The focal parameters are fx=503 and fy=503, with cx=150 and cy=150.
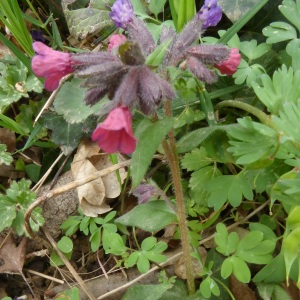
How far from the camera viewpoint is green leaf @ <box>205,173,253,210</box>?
1646 millimetres

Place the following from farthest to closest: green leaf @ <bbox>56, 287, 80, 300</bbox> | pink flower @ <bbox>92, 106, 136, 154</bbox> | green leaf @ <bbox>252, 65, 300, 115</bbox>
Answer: green leaf @ <bbox>56, 287, 80, 300</bbox> → green leaf @ <bbox>252, 65, 300, 115</bbox> → pink flower @ <bbox>92, 106, 136, 154</bbox>

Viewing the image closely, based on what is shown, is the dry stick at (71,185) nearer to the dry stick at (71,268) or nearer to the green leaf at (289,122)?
the dry stick at (71,268)

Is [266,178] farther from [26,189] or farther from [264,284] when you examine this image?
[26,189]

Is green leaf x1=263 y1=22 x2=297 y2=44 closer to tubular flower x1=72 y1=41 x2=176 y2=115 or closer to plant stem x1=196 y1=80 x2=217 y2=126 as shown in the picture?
plant stem x1=196 y1=80 x2=217 y2=126

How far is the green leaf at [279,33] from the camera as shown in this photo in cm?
181

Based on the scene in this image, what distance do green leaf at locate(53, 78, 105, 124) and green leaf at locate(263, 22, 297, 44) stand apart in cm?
73

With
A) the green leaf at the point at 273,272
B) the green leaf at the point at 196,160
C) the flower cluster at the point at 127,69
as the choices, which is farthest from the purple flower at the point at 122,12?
the green leaf at the point at 273,272

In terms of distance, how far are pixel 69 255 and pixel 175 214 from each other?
638mm

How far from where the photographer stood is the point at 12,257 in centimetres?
212

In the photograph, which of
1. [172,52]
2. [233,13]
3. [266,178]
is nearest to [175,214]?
[266,178]

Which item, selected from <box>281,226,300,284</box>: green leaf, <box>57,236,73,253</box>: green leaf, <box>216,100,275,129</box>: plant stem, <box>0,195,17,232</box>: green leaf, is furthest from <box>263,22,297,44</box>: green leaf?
<box>0,195,17,232</box>: green leaf

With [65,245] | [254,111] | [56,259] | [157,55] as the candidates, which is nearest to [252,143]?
[254,111]

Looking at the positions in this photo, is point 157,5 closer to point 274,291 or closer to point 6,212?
point 6,212

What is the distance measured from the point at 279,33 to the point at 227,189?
616 mm
